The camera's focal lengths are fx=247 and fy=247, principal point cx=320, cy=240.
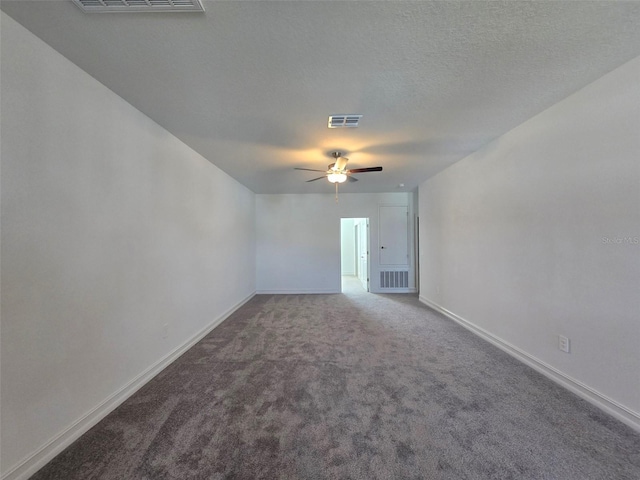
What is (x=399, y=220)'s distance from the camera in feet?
20.0

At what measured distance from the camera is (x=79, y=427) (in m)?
1.62

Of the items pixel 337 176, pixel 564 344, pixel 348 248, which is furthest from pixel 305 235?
pixel 564 344

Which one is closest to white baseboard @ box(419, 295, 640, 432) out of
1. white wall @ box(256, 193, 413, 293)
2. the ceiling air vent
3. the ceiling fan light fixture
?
the ceiling fan light fixture

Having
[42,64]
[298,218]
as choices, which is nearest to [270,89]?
[42,64]

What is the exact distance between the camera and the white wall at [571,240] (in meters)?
1.69

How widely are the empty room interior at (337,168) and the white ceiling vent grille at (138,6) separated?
0.02 m

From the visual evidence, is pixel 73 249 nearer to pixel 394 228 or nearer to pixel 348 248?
pixel 394 228

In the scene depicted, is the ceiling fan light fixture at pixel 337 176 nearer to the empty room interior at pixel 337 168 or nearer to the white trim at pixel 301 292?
the empty room interior at pixel 337 168

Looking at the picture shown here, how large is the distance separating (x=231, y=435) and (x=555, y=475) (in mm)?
1875

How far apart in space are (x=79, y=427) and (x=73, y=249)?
1.16 meters

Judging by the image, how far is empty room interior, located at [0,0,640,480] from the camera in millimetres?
1343

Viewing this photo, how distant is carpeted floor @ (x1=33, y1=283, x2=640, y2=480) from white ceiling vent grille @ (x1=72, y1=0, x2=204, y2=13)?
246 cm

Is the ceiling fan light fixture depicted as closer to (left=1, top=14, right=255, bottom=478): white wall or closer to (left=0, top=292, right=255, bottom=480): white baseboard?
(left=1, top=14, right=255, bottom=478): white wall

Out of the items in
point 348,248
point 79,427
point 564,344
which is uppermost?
point 348,248
